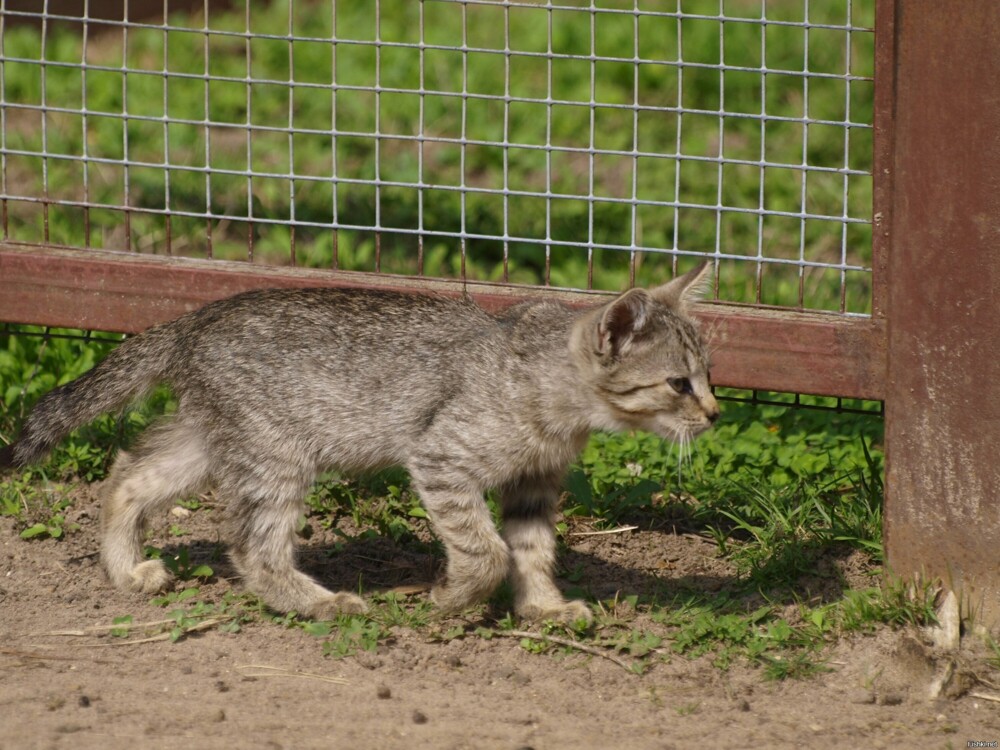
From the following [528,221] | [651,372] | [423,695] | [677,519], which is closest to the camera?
[423,695]

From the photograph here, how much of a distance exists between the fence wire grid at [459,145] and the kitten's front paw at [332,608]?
97.6 inches

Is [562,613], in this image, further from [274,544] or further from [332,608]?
[274,544]

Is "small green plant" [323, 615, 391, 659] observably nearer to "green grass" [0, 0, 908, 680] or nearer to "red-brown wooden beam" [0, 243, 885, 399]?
"green grass" [0, 0, 908, 680]

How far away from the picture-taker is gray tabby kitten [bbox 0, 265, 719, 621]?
4500 millimetres

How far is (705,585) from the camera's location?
492 cm

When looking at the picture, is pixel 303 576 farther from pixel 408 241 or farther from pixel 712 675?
pixel 408 241

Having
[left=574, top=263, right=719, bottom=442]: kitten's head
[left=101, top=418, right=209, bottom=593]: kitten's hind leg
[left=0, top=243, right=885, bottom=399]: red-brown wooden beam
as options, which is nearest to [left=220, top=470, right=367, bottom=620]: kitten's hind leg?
[left=101, top=418, right=209, bottom=593]: kitten's hind leg

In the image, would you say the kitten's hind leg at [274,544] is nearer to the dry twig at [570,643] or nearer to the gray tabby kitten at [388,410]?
the gray tabby kitten at [388,410]

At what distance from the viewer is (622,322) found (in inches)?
173

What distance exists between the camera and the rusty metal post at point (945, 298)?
4117 millimetres

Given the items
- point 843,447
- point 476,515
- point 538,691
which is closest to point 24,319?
point 476,515

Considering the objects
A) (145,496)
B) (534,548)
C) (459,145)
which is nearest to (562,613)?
(534,548)

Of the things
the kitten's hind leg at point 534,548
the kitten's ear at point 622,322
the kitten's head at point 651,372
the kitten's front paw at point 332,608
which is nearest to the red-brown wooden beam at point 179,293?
the kitten's head at point 651,372

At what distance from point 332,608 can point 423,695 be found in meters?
0.61
